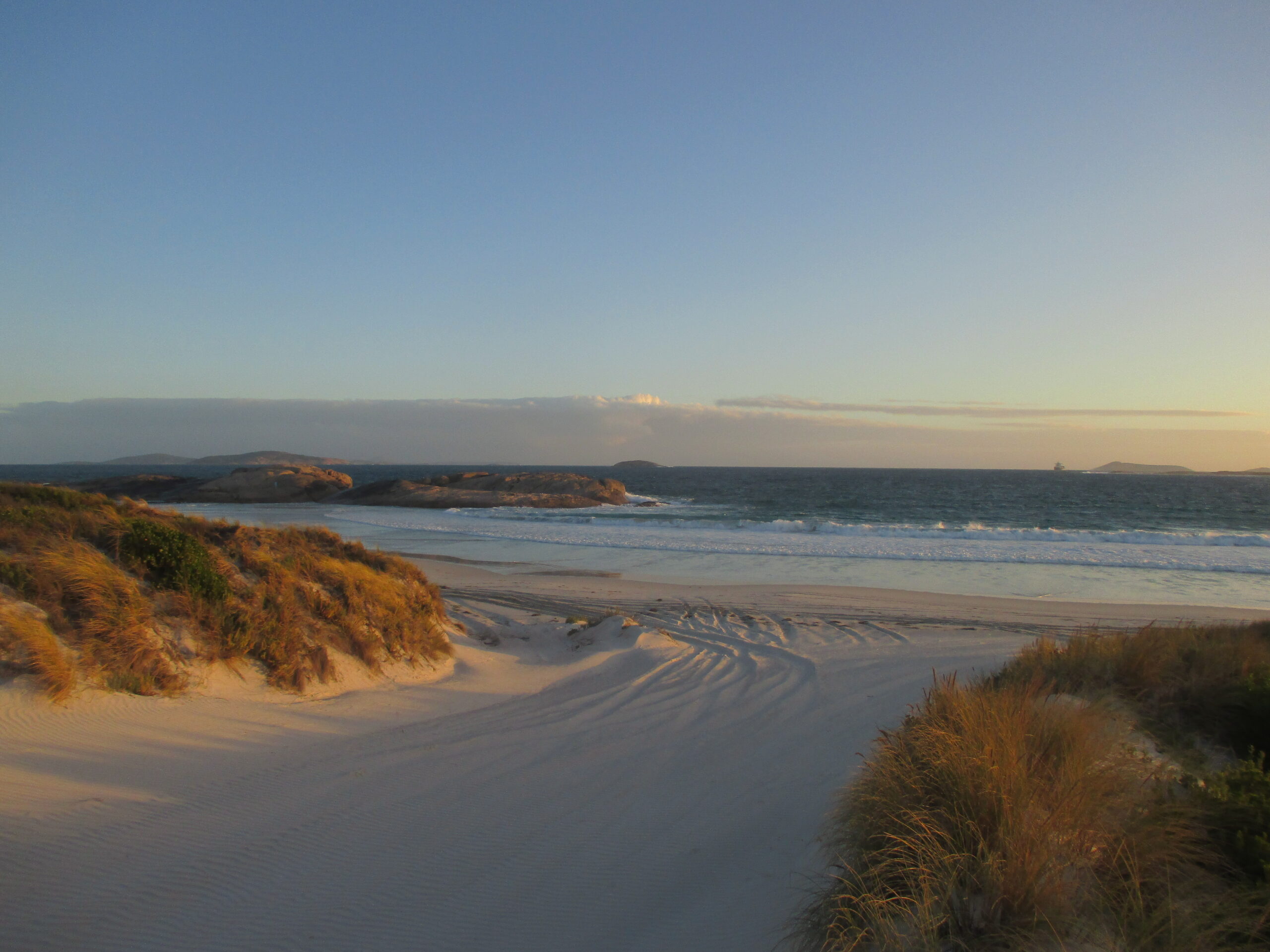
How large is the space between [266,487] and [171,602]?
5746 cm

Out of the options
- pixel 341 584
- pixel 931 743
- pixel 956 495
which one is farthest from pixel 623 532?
pixel 956 495

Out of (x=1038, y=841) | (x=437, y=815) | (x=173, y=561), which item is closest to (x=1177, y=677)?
(x=1038, y=841)

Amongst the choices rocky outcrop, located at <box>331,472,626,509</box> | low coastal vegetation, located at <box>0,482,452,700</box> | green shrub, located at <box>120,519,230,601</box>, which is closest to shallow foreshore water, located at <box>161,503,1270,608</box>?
low coastal vegetation, located at <box>0,482,452,700</box>

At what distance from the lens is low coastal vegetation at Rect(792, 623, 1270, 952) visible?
295 cm

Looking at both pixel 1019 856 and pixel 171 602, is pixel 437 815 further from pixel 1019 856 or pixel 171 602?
pixel 171 602

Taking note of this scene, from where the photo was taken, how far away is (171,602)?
24.6 ft

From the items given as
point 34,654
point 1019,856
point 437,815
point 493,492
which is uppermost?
point 1019,856

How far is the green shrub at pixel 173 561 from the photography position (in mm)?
7785

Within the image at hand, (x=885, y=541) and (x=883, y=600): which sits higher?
(x=885, y=541)

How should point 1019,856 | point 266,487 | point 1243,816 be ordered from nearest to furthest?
point 1019,856
point 1243,816
point 266,487

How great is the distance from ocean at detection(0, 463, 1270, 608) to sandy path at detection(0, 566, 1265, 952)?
12.2 meters

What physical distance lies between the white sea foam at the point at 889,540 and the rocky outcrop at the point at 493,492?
946 centimetres

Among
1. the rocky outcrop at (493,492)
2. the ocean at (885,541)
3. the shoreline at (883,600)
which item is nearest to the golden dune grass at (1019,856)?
the shoreline at (883,600)

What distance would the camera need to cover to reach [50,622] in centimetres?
649
